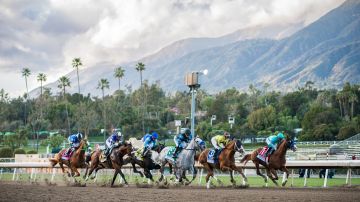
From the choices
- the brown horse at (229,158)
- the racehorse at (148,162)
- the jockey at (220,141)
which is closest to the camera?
the brown horse at (229,158)

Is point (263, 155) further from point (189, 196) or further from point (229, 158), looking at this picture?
point (189, 196)

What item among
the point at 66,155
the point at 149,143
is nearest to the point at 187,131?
the point at 149,143

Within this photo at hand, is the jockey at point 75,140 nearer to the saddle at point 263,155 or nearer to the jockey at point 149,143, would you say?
the jockey at point 149,143

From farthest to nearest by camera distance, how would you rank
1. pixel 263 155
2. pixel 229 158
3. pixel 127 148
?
1. pixel 127 148
2. pixel 263 155
3. pixel 229 158

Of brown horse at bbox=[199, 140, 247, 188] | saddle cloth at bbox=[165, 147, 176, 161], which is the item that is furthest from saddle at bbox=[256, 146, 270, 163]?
saddle cloth at bbox=[165, 147, 176, 161]

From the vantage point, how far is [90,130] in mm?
102188

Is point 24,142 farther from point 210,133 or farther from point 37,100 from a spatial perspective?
point 37,100

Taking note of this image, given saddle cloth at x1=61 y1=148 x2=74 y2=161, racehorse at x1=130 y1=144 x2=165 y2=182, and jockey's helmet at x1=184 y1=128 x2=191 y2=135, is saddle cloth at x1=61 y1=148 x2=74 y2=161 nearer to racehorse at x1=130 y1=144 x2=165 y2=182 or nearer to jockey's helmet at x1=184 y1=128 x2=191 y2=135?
racehorse at x1=130 y1=144 x2=165 y2=182

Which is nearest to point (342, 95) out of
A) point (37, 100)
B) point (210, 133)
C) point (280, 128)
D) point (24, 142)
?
point (280, 128)

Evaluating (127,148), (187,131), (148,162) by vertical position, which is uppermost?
(187,131)

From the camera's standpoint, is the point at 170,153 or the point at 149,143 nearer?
the point at 170,153

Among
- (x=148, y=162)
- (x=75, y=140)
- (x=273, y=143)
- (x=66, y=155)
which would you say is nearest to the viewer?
(x=273, y=143)

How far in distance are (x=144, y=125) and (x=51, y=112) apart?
24389 mm

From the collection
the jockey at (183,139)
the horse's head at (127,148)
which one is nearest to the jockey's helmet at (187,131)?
the jockey at (183,139)
